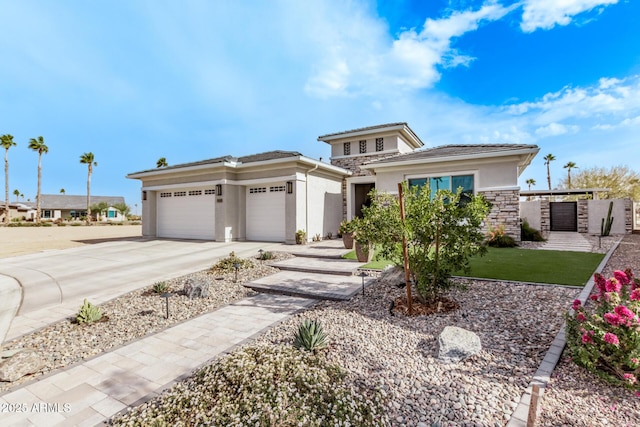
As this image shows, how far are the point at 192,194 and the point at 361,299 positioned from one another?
1361 cm

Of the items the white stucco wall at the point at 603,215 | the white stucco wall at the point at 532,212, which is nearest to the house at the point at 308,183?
the white stucco wall at the point at 532,212

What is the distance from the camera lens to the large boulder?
3.34m

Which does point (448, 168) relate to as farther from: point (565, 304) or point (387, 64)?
point (565, 304)

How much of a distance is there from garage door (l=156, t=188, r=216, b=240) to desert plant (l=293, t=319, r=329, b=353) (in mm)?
12796

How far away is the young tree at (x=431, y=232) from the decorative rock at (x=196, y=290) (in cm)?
377

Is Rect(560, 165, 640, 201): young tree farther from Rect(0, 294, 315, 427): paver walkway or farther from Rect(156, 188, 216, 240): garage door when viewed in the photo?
Rect(0, 294, 315, 427): paver walkway

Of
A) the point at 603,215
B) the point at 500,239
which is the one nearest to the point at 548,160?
the point at 603,215

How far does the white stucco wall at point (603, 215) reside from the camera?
17.3 metres

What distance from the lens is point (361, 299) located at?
5793 millimetres

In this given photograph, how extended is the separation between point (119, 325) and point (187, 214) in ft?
41.5

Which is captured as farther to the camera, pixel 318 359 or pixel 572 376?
pixel 318 359

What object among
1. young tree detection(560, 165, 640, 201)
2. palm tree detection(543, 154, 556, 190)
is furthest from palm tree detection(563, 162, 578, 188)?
palm tree detection(543, 154, 556, 190)

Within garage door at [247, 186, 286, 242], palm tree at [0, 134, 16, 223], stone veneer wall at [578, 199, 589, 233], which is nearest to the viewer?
garage door at [247, 186, 286, 242]

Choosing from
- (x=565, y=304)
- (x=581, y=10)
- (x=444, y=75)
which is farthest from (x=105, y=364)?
(x=444, y=75)
